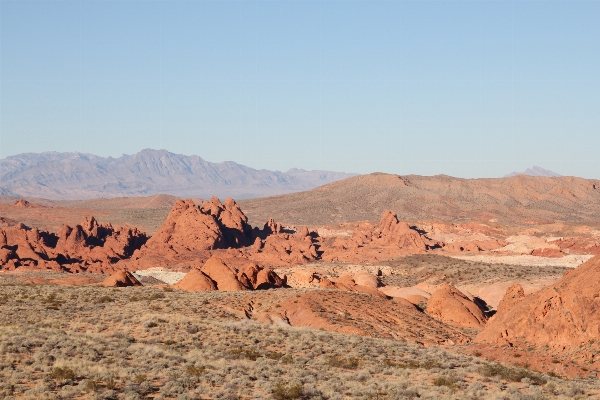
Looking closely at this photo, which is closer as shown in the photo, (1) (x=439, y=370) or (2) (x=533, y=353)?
(1) (x=439, y=370)

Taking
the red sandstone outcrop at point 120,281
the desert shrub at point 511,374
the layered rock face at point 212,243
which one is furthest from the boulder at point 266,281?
the layered rock face at point 212,243

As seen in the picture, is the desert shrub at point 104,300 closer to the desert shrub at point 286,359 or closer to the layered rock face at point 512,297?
the desert shrub at point 286,359

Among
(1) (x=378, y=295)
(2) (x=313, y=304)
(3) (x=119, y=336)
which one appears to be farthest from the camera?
(1) (x=378, y=295)

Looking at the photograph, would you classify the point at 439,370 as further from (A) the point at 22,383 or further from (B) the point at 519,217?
(B) the point at 519,217

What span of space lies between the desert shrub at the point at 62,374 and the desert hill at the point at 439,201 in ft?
374

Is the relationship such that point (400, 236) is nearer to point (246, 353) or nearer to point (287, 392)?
point (246, 353)

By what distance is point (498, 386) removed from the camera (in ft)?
59.9

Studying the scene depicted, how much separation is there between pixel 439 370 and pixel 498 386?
1.93m

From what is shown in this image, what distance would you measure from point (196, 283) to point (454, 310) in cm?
1496

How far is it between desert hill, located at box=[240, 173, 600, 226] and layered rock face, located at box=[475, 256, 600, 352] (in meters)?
102

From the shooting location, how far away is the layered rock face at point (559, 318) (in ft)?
85.0

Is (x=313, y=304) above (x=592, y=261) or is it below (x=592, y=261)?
below

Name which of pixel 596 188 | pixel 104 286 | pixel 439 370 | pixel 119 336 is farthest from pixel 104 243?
pixel 596 188

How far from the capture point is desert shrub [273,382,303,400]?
15.8 meters
